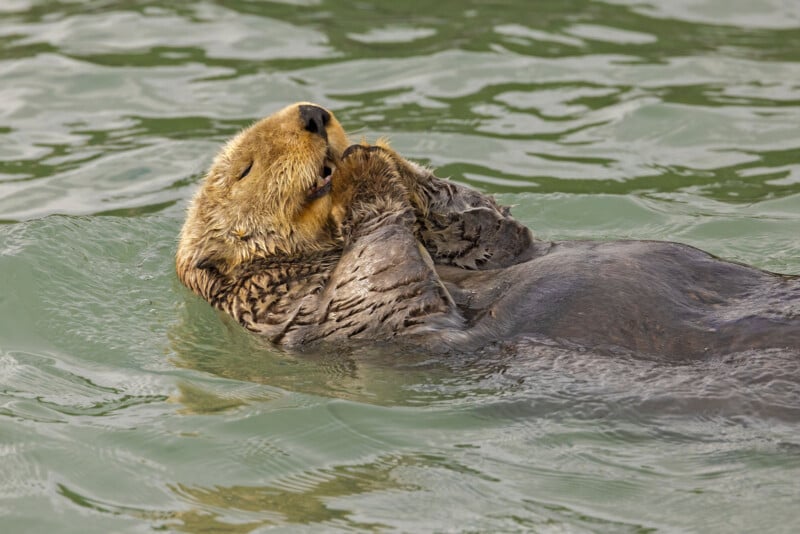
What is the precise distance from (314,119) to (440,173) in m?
2.91

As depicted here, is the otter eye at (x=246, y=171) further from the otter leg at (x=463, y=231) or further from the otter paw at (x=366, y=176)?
the otter leg at (x=463, y=231)

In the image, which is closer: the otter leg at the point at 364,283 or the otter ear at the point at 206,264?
the otter leg at the point at 364,283

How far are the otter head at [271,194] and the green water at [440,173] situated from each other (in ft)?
1.39

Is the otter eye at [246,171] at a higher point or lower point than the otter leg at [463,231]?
higher

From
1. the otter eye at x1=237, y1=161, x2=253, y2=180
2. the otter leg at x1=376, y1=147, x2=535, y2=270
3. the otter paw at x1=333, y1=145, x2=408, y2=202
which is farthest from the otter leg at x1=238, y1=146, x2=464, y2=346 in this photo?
the otter eye at x1=237, y1=161, x2=253, y2=180

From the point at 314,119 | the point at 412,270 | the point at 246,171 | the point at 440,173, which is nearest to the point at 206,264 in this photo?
the point at 246,171

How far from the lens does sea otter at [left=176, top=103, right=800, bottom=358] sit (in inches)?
183

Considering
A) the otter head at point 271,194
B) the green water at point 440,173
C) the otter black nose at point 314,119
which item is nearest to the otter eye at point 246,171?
the otter head at point 271,194

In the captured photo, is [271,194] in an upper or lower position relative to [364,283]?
upper

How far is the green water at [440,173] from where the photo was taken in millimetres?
4051

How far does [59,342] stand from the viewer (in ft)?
18.2

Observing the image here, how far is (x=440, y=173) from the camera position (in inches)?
317

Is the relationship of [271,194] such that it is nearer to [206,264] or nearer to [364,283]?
[206,264]

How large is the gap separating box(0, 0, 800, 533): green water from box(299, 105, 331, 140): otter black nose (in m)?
1.03
